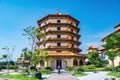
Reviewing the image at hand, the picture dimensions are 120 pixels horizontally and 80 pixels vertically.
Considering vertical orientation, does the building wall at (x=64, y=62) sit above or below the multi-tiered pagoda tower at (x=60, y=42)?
below

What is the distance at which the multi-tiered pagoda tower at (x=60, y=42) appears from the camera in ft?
169

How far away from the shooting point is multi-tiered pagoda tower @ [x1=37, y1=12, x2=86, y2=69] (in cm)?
5159

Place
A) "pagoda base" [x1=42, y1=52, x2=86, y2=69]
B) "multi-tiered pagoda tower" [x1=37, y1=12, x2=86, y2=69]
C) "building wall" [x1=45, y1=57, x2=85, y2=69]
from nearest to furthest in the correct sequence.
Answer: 1. "pagoda base" [x1=42, y1=52, x2=86, y2=69]
2. "building wall" [x1=45, y1=57, x2=85, y2=69]
3. "multi-tiered pagoda tower" [x1=37, y1=12, x2=86, y2=69]

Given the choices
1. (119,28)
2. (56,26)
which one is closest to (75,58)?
(56,26)

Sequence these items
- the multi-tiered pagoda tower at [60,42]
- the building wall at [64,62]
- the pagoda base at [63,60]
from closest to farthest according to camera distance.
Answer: the pagoda base at [63,60] → the building wall at [64,62] → the multi-tiered pagoda tower at [60,42]

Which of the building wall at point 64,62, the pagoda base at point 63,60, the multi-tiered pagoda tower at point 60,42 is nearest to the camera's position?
the pagoda base at point 63,60

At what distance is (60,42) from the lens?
5266 centimetres

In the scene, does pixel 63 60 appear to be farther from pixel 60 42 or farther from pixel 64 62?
pixel 60 42

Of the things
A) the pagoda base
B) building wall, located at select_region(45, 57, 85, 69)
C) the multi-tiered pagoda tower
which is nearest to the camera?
the pagoda base

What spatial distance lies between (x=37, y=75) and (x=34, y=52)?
1218cm

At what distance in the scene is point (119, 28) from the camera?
52031 millimetres

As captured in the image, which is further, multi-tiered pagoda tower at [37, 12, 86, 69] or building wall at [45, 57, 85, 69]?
multi-tiered pagoda tower at [37, 12, 86, 69]

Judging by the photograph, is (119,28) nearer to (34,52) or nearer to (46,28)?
(46,28)

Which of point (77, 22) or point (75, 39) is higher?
point (77, 22)
